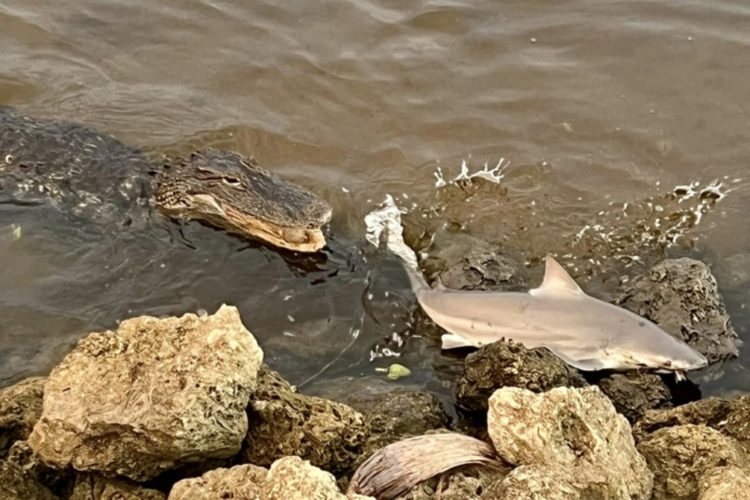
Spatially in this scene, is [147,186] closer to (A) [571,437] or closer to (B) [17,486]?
(B) [17,486]

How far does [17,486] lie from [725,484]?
2.85 meters

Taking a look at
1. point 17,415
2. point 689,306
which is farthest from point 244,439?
point 689,306

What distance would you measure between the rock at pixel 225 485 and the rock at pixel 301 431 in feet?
1.72

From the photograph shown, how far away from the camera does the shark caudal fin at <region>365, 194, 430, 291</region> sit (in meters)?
6.03

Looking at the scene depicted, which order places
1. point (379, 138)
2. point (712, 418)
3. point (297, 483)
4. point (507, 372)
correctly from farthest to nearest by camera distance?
point (379, 138) → point (507, 372) → point (712, 418) → point (297, 483)

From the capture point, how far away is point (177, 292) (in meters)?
5.94

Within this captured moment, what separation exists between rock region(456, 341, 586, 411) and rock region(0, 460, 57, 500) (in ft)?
7.41

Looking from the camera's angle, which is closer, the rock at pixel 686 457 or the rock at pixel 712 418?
the rock at pixel 686 457

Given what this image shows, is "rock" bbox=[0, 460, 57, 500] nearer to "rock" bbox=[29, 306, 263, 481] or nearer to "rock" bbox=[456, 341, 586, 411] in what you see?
"rock" bbox=[29, 306, 263, 481]

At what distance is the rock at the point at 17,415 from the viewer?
388 centimetres

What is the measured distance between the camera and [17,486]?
3514 millimetres

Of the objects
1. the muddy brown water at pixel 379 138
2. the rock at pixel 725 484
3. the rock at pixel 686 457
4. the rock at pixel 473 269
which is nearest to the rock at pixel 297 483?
the rock at pixel 725 484

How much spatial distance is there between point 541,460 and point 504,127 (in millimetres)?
4904

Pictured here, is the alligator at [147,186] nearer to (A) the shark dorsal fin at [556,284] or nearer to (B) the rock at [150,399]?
(A) the shark dorsal fin at [556,284]
